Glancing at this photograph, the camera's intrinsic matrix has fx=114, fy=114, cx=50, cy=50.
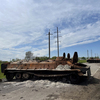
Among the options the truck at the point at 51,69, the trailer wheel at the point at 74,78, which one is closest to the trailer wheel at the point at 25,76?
the truck at the point at 51,69

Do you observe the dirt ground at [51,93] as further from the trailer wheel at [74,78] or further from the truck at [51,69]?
the truck at [51,69]

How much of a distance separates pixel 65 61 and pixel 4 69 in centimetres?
620

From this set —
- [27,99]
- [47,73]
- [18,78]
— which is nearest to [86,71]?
[47,73]

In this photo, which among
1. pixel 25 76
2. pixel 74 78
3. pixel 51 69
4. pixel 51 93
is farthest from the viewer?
pixel 25 76

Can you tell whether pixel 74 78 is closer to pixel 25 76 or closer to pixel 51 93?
pixel 51 93

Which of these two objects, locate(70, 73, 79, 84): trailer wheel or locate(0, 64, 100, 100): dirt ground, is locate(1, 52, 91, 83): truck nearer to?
locate(70, 73, 79, 84): trailer wheel

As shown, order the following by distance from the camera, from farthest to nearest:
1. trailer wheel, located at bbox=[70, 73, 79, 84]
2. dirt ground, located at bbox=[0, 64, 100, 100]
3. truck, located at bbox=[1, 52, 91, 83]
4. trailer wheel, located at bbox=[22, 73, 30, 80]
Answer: trailer wheel, located at bbox=[22, 73, 30, 80]
truck, located at bbox=[1, 52, 91, 83]
trailer wheel, located at bbox=[70, 73, 79, 84]
dirt ground, located at bbox=[0, 64, 100, 100]

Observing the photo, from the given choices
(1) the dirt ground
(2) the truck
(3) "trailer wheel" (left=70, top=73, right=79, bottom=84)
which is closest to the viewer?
(1) the dirt ground

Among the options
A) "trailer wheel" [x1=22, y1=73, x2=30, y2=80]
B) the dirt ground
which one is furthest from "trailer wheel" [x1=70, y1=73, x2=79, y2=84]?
"trailer wheel" [x1=22, y1=73, x2=30, y2=80]

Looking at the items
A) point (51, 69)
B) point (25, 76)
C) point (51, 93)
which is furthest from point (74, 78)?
point (25, 76)

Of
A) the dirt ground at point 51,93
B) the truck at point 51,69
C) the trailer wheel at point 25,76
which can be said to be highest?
the truck at point 51,69

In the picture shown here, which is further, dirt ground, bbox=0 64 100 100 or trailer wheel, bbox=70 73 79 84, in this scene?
trailer wheel, bbox=70 73 79 84

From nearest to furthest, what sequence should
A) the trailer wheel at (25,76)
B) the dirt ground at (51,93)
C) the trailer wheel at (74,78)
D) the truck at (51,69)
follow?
the dirt ground at (51,93) < the trailer wheel at (74,78) < the truck at (51,69) < the trailer wheel at (25,76)

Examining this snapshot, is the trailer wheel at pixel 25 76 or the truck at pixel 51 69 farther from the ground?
the truck at pixel 51 69
